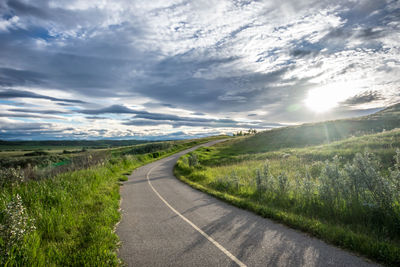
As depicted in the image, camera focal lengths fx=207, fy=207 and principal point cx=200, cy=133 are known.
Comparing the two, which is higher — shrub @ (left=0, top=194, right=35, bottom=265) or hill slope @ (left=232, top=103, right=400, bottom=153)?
hill slope @ (left=232, top=103, right=400, bottom=153)

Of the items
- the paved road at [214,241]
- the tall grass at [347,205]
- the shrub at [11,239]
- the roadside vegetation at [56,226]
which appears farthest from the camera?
the tall grass at [347,205]

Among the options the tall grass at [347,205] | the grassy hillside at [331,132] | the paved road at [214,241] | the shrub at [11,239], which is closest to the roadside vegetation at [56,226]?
the shrub at [11,239]

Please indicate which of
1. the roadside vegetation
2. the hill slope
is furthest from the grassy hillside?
the roadside vegetation

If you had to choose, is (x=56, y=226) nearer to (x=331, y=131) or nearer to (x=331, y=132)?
(x=331, y=132)

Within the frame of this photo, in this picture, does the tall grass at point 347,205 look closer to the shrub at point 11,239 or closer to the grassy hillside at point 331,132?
the shrub at point 11,239

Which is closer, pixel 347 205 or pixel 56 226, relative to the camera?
pixel 56 226

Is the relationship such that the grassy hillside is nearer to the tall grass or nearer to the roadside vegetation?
the tall grass

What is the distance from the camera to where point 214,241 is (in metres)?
6.06

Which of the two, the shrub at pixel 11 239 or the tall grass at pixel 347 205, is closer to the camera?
the shrub at pixel 11 239

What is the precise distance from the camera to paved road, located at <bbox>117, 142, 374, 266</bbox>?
16.4 ft

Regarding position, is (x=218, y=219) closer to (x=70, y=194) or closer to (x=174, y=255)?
(x=174, y=255)

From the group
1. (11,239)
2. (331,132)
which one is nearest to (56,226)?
(11,239)

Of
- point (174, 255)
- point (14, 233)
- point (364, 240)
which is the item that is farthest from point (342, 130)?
point (14, 233)

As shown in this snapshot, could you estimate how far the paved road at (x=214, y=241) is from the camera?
500 centimetres
